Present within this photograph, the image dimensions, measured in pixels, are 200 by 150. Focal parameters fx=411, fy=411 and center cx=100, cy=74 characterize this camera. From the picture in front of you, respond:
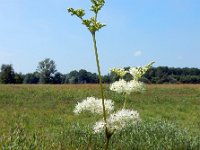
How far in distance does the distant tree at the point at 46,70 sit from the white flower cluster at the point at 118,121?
10930cm

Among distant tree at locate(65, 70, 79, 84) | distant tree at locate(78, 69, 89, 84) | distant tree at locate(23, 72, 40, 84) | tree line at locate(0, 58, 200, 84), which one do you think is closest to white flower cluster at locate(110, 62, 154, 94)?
tree line at locate(0, 58, 200, 84)

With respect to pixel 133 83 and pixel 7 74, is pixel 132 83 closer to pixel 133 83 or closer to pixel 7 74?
pixel 133 83

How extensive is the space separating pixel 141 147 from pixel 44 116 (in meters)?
10.1

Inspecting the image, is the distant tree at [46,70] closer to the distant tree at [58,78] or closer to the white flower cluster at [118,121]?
the distant tree at [58,78]

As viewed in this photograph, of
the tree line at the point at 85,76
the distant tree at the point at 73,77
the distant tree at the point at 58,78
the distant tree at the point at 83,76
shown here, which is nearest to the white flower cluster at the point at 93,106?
the tree line at the point at 85,76

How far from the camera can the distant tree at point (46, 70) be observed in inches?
4493

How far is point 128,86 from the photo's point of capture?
3.33 metres

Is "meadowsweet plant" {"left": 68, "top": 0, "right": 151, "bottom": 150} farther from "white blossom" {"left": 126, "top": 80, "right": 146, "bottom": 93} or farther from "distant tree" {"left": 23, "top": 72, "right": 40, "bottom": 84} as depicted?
"distant tree" {"left": 23, "top": 72, "right": 40, "bottom": 84}

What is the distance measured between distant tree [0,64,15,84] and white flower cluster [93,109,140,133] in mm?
89156

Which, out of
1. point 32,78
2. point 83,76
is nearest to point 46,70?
point 32,78

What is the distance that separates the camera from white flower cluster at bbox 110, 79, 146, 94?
3.31 meters

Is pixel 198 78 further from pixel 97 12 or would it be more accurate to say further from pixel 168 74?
pixel 97 12

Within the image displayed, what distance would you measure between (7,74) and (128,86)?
9110cm

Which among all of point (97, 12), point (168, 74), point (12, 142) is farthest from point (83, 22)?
point (168, 74)
